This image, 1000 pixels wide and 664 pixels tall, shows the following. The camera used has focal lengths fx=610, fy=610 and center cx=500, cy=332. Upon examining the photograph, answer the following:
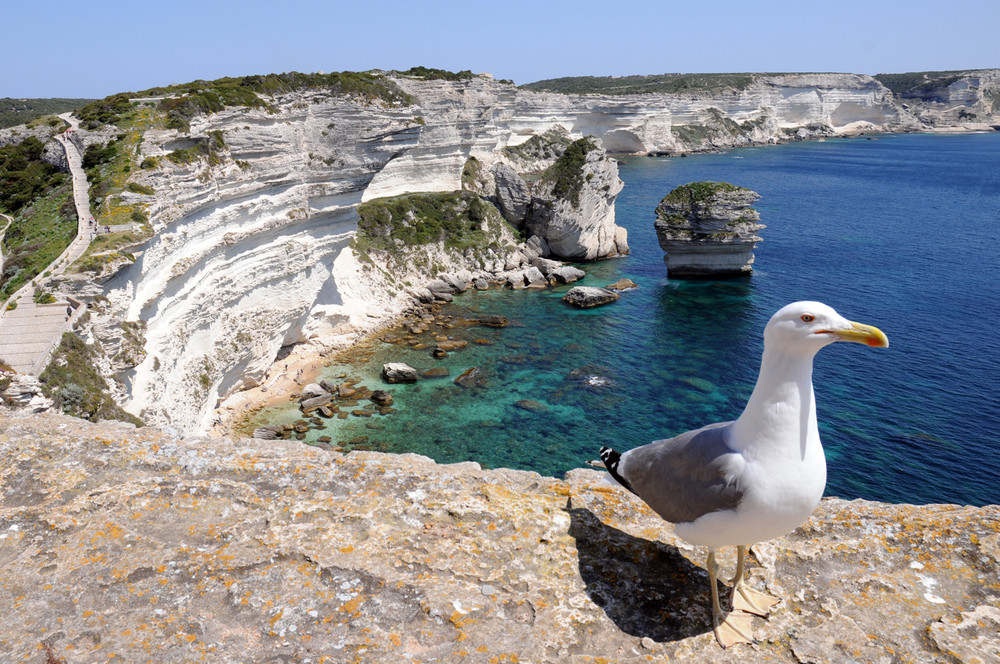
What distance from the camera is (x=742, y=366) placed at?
3494 centimetres

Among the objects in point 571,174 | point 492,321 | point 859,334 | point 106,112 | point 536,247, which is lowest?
point 492,321

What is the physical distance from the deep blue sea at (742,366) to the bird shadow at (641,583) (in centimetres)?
1893

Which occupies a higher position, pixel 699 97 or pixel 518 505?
pixel 699 97

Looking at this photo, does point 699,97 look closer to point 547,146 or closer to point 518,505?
point 547,146

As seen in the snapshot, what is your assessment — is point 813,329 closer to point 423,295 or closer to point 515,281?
point 423,295

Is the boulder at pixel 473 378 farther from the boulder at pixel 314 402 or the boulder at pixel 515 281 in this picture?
the boulder at pixel 515 281

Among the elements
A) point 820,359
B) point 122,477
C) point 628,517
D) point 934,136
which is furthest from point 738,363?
point 934,136

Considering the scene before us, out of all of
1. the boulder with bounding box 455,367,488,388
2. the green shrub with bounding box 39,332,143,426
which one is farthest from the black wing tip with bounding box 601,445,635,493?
the boulder with bounding box 455,367,488,388

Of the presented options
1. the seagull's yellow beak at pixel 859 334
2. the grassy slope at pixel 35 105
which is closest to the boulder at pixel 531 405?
the seagull's yellow beak at pixel 859 334

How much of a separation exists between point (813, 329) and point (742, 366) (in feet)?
104

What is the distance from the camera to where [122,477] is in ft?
24.5

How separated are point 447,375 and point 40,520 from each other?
27550 millimetres

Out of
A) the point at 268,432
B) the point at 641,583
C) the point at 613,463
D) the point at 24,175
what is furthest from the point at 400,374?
the point at 641,583

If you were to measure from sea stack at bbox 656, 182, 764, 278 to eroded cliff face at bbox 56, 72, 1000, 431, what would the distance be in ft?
26.0
